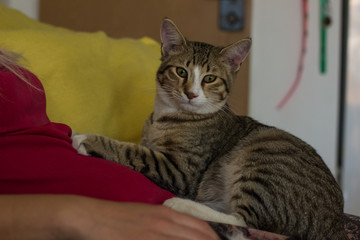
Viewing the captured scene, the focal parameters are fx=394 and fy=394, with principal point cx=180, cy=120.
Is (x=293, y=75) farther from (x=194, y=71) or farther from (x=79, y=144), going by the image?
(x=79, y=144)

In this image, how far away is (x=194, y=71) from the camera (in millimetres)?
1454

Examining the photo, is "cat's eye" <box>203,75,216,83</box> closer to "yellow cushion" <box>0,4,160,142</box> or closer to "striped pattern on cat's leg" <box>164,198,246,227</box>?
"yellow cushion" <box>0,4,160,142</box>

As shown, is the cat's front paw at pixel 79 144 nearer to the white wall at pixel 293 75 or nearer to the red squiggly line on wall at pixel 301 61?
the white wall at pixel 293 75

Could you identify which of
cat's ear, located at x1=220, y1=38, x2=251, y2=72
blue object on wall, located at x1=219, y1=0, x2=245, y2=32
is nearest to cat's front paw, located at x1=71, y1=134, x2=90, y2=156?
cat's ear, located at x1=220, y1=38, x2=251, y2=72

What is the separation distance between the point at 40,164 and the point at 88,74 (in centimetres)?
61

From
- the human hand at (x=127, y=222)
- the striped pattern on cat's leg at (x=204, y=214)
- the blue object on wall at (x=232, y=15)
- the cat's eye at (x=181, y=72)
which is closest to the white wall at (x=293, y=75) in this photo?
the blue object on wall at (x=232, y=15)

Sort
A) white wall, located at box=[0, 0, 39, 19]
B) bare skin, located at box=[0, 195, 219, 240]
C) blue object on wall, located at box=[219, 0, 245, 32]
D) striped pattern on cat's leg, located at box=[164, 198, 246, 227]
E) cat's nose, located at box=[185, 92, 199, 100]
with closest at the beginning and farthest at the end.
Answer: bare skin, located at box=[0, 195, 219, 240], striped pattern on cat's leg, located at box=[164, 198, 246, 227], cat's nose, located at box=[185, 92, 199, 100], white wall, located at box=[0, 0, 39, 19], blue object on wall, located at box=[219, 0, 245, 32]

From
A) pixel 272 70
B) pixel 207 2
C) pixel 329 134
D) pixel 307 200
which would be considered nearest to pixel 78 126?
pixel 307 200

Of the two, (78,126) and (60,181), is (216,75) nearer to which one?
(78,126)

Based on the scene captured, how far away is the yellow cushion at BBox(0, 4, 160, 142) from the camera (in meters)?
1.27

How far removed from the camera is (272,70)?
2.97m

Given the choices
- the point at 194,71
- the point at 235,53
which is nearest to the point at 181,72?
the point at 194,71

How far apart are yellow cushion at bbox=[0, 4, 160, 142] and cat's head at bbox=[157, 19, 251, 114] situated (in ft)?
0.43

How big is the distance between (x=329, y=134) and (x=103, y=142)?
227cm
